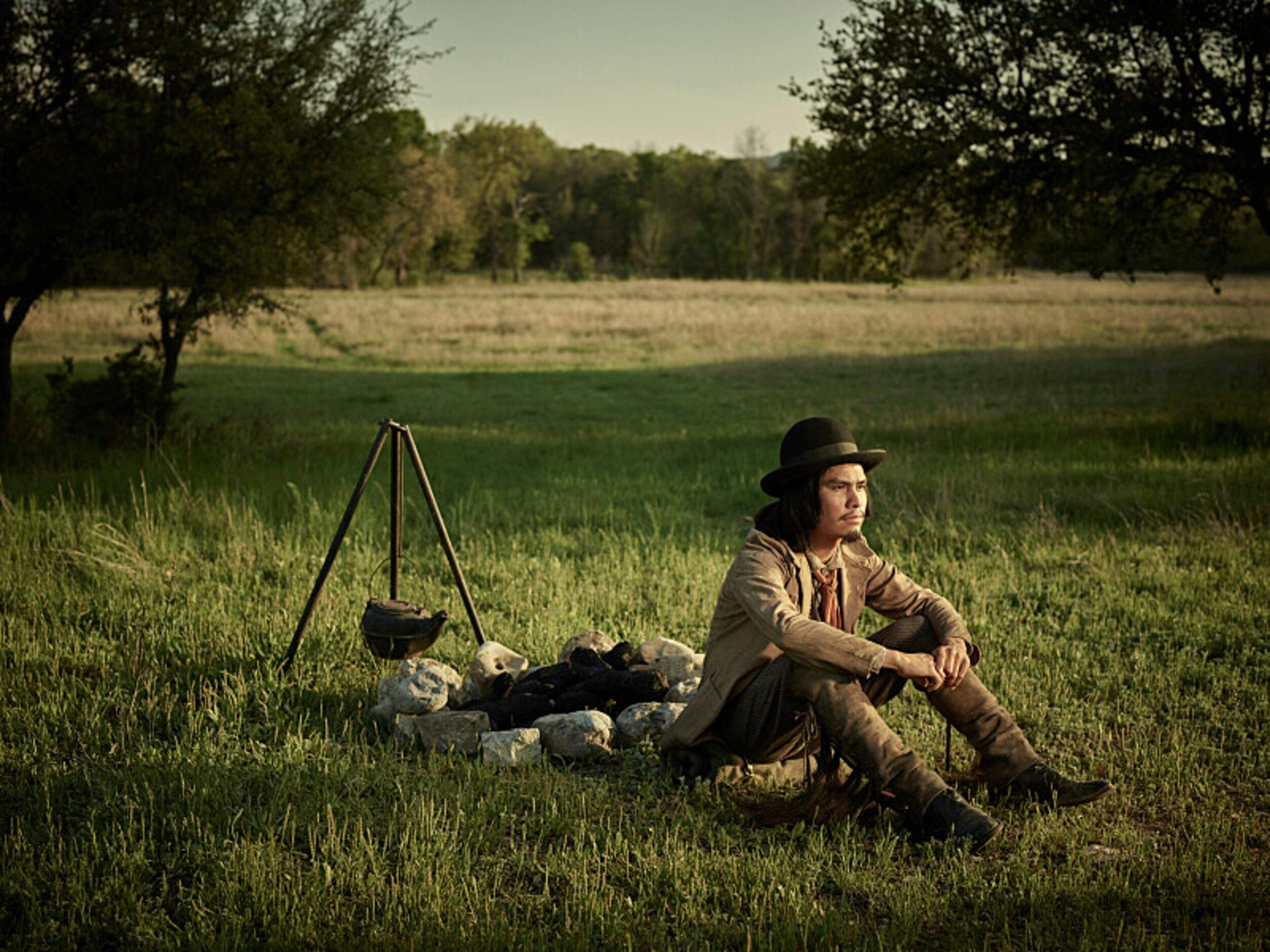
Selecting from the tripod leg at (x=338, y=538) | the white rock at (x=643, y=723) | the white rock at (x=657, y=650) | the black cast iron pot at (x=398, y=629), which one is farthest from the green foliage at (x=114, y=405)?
the white rock at (x=643, y=723)

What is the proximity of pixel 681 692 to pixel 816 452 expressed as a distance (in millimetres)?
2229

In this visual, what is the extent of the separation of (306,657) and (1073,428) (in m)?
14.2

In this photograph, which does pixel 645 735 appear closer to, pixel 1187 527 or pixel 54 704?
pixel 54 704

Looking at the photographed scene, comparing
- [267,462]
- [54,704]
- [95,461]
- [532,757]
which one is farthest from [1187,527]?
[95,461]

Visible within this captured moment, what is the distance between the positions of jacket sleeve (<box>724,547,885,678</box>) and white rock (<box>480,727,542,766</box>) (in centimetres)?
158

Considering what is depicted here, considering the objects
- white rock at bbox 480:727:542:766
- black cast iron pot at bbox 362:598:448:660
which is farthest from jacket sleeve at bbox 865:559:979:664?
black cast iron pot at bbox 362:598:448:660

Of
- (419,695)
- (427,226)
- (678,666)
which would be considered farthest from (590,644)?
(427,226)

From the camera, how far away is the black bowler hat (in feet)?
16.1

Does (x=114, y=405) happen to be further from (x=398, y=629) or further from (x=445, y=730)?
(x=445, y=730)

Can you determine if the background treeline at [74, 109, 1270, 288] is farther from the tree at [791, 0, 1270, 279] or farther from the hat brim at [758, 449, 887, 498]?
the hat brim at [758, 449, 887, 498]

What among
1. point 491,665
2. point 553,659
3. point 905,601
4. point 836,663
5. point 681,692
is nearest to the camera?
point 836,663

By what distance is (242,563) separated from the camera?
9.35 metres

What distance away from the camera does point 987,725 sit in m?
5.18

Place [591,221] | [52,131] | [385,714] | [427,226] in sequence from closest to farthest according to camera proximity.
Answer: [385,714] < [52,131] < [427,226] < [591,221]
